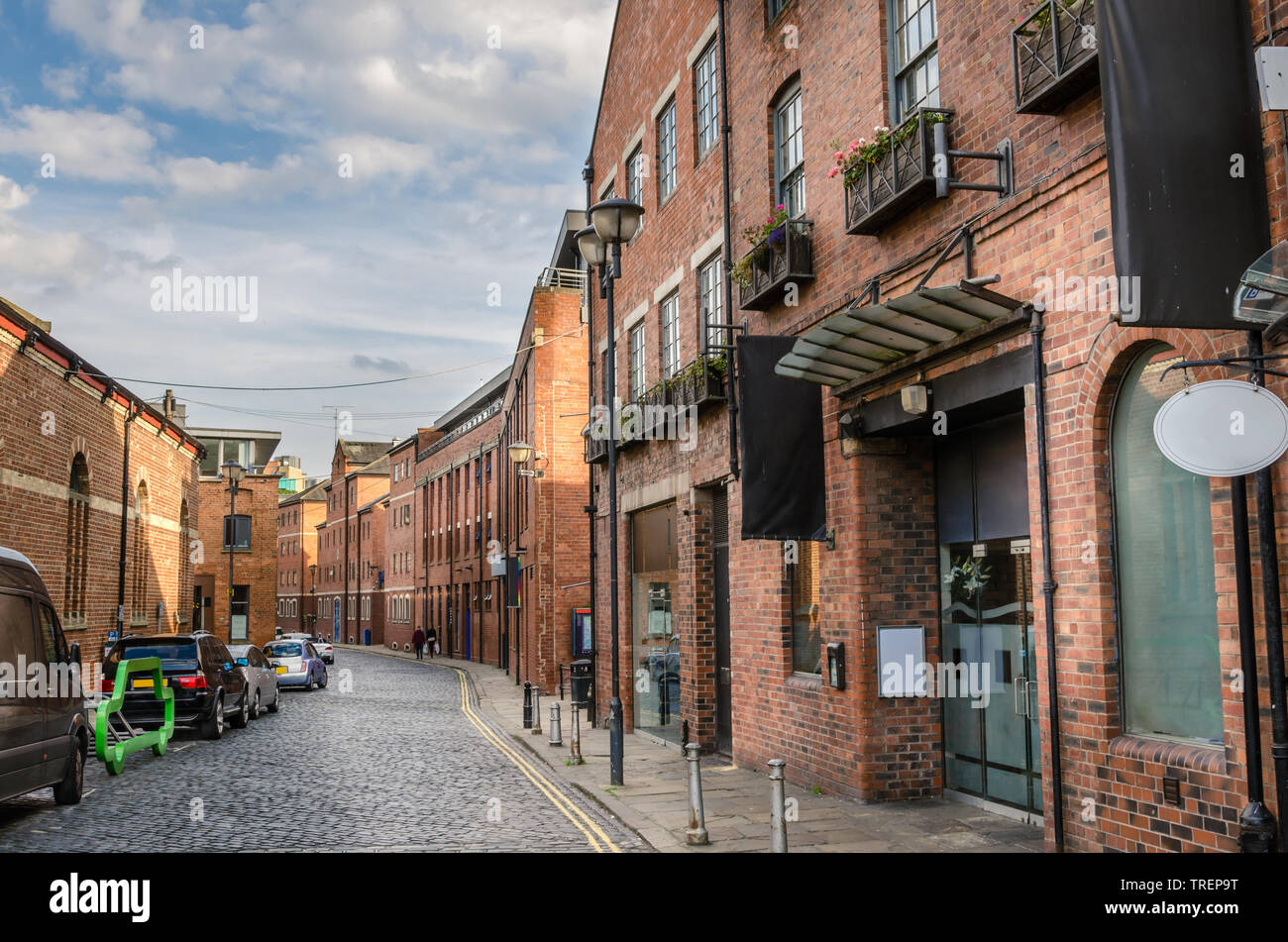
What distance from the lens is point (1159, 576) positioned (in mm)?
7133

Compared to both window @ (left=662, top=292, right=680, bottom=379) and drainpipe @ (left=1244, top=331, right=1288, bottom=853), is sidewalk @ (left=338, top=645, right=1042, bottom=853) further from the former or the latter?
window @ (left=662, top=292, right=680, bottom=379)

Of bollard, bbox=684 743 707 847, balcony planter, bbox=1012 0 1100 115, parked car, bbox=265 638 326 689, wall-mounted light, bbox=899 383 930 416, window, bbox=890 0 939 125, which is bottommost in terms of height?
parked car, bbox=265 638 326 689

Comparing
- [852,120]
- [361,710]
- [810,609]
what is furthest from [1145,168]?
[361,710]

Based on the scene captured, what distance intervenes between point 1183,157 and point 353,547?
75968 millimetres

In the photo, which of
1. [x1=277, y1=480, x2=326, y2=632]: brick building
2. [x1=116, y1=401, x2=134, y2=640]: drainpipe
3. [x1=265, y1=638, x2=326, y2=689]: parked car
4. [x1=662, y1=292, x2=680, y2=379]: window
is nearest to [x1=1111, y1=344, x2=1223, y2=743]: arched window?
[x1=662, y1=292, x2=680, y2=379]: window

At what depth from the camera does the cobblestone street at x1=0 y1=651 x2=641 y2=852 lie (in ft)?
30.9

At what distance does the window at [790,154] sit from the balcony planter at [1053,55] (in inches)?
180

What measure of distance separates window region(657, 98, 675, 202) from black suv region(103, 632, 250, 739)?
34.9 feet

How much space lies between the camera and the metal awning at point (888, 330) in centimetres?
810

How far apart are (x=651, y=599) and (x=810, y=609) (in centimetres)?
648

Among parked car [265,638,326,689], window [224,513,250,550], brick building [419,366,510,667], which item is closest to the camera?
parked car [265,638,326,689]

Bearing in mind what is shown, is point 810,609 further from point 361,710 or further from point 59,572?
point 59,572

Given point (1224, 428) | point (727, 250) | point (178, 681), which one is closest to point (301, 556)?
point (178, 681)

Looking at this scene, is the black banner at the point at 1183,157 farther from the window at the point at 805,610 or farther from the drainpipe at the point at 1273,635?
the window at the point at 805,610
